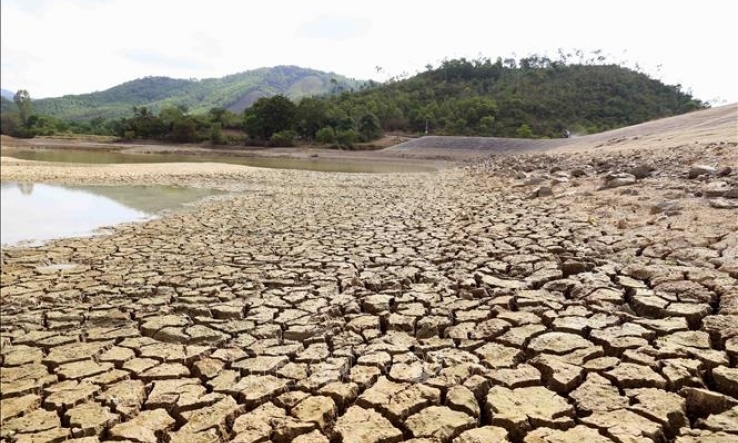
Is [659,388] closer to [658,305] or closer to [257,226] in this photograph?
[658,305]

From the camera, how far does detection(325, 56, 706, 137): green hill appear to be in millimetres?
43750

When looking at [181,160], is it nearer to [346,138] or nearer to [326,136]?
[326,136]

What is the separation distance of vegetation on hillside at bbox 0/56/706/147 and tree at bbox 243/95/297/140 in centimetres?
9

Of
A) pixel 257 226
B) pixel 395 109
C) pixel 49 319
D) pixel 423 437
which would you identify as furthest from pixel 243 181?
pixel 395 109

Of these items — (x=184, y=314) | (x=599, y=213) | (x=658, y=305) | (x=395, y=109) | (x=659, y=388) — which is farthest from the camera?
(x=395, y=109)

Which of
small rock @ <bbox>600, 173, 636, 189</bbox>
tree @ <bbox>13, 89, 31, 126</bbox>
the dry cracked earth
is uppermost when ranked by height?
tree @ <bbox>13, 89, 31, 126</bbox>

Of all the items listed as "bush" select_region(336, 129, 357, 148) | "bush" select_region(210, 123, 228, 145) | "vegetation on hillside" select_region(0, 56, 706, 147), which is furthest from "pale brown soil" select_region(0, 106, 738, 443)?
"bush" select_region(210, 123, 228, 145)

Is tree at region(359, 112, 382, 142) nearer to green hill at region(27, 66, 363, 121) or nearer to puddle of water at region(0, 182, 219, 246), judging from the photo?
puddle of water at region(0, 182, 219, 246)

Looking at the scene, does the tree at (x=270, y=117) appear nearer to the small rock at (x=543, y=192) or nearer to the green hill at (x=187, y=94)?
the small rock at (x=543, y=192)

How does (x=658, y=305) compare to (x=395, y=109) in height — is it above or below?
below

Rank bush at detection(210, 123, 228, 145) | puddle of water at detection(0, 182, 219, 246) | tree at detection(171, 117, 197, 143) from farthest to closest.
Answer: tree at detection(171, 117, 197, 143) < bush at detection(210, 123, 228, 145) < puddle of water at detection(0, 182, 219, 246)

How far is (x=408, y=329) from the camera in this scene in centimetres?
322

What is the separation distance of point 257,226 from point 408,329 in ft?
15.0

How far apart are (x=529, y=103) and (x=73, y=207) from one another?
45.2 metres
